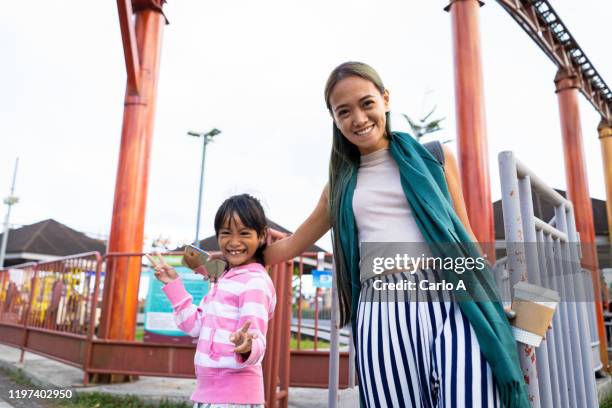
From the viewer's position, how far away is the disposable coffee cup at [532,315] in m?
1.13

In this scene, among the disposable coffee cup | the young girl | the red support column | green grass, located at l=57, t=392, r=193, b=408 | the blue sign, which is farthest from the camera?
the red support column

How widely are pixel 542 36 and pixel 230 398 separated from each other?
9.78 metres

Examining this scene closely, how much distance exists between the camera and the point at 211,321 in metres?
1.76

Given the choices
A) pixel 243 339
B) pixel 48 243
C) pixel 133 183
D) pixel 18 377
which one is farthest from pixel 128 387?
pixel 48 243

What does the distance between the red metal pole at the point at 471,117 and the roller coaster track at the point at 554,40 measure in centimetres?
181

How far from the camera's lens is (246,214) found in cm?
180

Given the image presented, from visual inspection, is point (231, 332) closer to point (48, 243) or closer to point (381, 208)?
point (381, 208)

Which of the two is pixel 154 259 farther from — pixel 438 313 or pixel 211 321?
pixel 438 313

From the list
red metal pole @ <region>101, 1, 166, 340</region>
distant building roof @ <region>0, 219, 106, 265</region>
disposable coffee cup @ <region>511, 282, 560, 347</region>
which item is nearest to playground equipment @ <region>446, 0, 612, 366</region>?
disposable coffee cup @ <region>511, 282, 560, 347</region>

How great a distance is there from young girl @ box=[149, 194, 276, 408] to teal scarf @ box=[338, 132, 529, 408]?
1.54ft

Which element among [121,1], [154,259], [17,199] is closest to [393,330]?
[154,259]

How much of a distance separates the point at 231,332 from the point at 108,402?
2.98 meters

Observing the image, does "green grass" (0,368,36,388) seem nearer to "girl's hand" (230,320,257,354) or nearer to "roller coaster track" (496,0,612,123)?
"girl's hand" (230,320,257,354)

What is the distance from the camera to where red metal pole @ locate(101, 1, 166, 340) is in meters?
4.92
